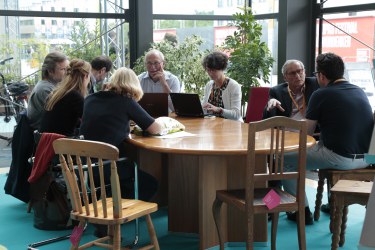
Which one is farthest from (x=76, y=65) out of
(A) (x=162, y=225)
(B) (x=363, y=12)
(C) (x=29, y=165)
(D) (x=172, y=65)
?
(B) (x=363, y=12)

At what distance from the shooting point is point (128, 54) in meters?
6.62

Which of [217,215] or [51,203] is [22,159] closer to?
[51,203]

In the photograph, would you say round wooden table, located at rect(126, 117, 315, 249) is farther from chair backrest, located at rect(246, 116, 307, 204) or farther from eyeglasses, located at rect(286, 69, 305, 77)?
eyeglasses, located at rect(286, 69, 305, 77)

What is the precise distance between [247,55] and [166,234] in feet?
9.20

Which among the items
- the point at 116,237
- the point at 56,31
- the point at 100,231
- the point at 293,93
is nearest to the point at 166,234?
the point at 100,231

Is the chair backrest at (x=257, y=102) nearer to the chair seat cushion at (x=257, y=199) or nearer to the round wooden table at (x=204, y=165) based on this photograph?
the round wooden table at (x=204, y=165)

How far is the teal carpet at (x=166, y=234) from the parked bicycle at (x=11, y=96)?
2.12m

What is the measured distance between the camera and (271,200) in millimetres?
2902

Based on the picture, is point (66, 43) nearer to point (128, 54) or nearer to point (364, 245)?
point (128, 54)

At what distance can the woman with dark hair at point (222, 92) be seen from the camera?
4.61 metres

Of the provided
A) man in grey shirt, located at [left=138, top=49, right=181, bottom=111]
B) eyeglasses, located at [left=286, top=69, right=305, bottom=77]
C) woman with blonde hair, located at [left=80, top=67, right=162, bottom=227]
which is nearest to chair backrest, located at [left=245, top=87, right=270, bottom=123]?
eyeglasses, located at [left=286, top=69, right=305, bottom=77]

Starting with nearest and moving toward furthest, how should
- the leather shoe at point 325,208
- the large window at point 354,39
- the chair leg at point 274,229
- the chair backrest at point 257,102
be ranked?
the chair leg at point 274,229, the leather shoe at point 325,208, the chair backrest at point 257,102, the large window at point 354,39

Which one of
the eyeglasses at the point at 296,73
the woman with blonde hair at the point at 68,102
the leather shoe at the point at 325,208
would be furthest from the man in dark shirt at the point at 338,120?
the woman with blonde hair at the point at 68,102

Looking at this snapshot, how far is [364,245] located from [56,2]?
221 inches
